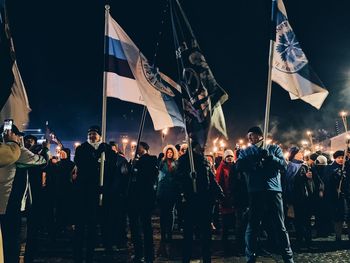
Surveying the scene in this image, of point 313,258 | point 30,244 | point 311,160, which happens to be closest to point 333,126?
point 311,160

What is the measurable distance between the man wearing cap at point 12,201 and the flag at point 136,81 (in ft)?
7.50

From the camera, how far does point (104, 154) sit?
6.19 m

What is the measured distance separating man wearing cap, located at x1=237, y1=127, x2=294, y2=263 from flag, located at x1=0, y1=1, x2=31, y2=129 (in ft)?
12.8

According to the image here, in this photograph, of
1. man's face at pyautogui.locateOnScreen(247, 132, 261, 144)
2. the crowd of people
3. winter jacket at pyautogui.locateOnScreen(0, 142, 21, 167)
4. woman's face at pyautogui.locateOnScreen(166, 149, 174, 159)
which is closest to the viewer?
winter jacket at pyautogui.locateOnScreen(0, 142, 21, 167)

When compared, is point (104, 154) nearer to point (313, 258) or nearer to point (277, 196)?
point (277, 196)

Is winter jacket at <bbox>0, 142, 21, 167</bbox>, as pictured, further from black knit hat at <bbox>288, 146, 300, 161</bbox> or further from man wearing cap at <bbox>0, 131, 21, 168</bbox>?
Result: black knit hat at <bbox>288, 146, 300, 161</bbox>

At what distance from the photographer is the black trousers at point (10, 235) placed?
520 cm

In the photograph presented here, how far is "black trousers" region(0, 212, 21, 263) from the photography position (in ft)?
17.0

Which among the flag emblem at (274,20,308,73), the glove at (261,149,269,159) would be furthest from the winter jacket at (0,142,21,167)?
the flag emblem at (274,20,308,73)

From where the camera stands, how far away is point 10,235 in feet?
17.2

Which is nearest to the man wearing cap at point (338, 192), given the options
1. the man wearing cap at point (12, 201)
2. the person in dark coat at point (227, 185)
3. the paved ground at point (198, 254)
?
the paved ground at point (198, 254)

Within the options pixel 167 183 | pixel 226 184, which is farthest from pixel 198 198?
pixel 167 183

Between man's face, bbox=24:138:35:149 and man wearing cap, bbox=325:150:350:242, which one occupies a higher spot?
man's face, bbox=24:138:35:149

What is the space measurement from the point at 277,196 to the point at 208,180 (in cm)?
126
